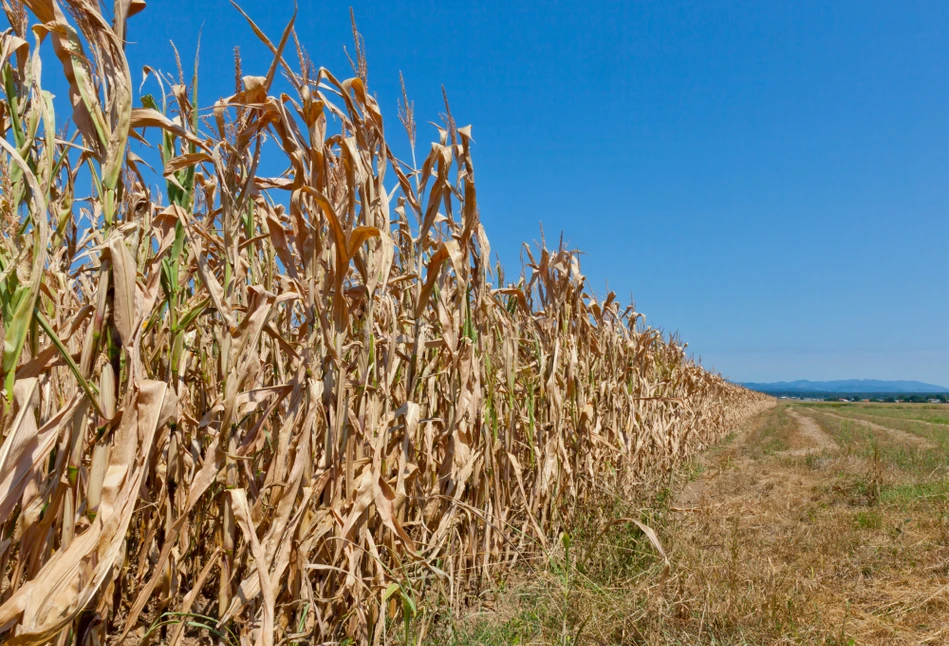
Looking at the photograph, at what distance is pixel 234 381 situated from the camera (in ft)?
5.52

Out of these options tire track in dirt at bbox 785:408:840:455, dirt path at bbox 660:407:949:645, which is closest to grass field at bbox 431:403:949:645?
dirt path at bbox 660:407:949:645

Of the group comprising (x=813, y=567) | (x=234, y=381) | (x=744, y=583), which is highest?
(x=234, y=381)

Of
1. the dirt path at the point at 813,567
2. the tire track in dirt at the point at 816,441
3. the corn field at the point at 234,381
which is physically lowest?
the dirt path at the point at 813,567

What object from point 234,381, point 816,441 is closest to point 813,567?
point 234,381

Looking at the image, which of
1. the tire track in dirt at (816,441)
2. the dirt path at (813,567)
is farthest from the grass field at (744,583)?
the tire track in dirt at (816,441)

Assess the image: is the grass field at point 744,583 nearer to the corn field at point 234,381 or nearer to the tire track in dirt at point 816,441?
the corn field at point 234,381

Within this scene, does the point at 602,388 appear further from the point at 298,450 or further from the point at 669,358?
the point at 669,358

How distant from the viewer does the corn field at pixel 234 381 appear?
1331 mm

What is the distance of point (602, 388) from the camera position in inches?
178

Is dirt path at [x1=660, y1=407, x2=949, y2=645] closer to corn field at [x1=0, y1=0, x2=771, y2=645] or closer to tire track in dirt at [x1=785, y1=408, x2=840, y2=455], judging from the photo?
corn field at [x1=0, y1=0, x2=771, y2=645]

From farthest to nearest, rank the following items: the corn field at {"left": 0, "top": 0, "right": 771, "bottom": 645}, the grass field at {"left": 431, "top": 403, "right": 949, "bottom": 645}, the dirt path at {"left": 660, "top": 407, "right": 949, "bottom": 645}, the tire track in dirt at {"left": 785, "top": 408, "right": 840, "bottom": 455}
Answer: the tire track in dirt at {"left": 785, "top": 408, "right": 840, "bottom": 455}, the dirt path at {"left": 660, "top": 407, "right": 949, "bottom": 645}, the grass field at {"left": 431, "top": 403, "right": 949, "bottom": 645}, the corn field at {"left": 0, "top": 0, "right": 771, "bottom": 645}

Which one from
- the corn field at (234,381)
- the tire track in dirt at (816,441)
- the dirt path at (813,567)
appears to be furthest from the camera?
the tire track in dirt at (816,441)

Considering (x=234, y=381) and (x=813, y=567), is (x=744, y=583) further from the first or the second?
(x=234, y=381)

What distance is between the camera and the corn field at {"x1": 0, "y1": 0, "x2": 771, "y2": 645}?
4.37 feet
